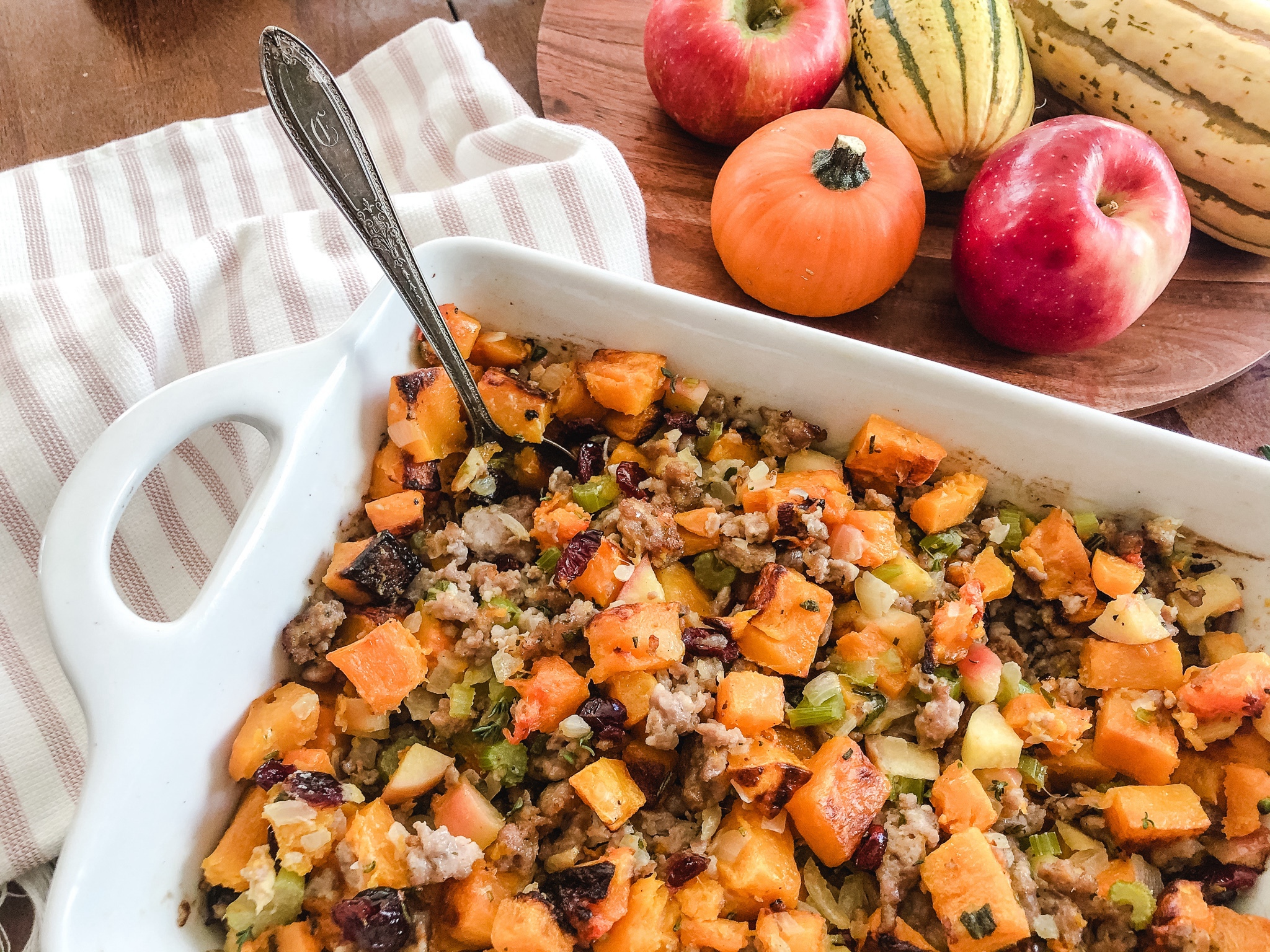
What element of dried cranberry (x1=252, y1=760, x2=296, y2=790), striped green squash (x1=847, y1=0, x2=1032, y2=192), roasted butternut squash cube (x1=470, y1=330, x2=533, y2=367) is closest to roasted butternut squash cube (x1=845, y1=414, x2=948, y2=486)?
roasted butternut squash cube (x1=470, y1=330, x2=533, y2=367)

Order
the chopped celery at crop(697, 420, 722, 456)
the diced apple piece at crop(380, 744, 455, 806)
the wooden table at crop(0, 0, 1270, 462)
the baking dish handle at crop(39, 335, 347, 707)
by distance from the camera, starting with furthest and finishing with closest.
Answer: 1. the wooden table at crop(0, 0, 1270, 462)
2. the chopped celery at crop(697, 420, 722, 456)
3. the diced apple piece at crop(380, 744, 455, 806)
4. the baking dish handle at crop(39, 335, 347, 707)

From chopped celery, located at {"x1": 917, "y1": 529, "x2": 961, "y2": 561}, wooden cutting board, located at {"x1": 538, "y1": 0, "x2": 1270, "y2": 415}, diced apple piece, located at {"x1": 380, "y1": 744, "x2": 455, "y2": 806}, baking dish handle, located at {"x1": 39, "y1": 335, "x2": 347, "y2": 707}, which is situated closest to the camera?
baking dish handle, located at {"x1": 39, "y1": 335, "x2": 347, "y2": 707}

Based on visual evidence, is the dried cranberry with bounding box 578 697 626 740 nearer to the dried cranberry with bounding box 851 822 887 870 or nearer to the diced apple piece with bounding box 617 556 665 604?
the diced apple piece with bounding box 617 556 665 604

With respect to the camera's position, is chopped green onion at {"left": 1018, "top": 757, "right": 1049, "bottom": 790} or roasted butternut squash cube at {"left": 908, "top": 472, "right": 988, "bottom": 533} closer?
chopped green onion at {"left": 1018, "top": 757, "right": 1049, "bottom": 790}

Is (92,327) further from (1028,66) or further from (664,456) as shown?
(1028,66)

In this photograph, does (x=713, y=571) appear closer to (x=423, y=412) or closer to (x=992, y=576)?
(x=992, y=576)

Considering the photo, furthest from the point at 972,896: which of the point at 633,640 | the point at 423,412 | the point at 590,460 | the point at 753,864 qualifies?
the point at 423,412
